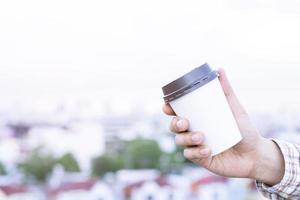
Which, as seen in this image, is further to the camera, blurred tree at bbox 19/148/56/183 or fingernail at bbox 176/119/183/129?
blurred tree at bbox 19/148/56/183

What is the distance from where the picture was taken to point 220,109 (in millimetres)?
527

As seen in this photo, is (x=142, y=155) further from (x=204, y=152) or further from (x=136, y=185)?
(x=204, y=152)

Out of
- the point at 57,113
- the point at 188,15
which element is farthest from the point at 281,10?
the point at 57,113

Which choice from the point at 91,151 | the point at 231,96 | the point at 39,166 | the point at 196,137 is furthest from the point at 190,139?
the point at 39,166

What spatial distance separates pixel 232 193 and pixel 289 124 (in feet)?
1.45

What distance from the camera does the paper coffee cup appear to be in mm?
506

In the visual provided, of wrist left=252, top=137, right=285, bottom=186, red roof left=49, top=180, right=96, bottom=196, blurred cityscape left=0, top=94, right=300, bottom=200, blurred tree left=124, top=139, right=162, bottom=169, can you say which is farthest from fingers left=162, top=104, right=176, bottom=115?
red roof left=49, top=180, right=96, bottom=196

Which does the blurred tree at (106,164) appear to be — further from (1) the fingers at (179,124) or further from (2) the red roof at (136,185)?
(1) the fingers at (179,124)

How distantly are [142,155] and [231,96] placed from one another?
1451 mm

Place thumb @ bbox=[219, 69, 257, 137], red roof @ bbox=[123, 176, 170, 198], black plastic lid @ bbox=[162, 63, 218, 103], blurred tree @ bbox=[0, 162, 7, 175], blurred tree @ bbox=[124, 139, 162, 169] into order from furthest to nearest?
red roof @ bbox=[123, 176, 170, 198] < blurred tree @ bbox=[124, 139, 162, 169] < blurred tree @ bbox=[0, 162, 7, 175] < thumb @ bbox=[219, 69, 257, 137] < black plastic lid @ bbox=[162, 63, 218, 103]

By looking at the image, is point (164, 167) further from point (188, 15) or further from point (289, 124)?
point (188, 15)

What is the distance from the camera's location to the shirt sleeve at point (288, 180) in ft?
2.25

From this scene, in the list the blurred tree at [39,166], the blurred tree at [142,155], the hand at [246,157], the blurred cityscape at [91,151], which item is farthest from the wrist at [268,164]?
the blurred tree at [39,166]

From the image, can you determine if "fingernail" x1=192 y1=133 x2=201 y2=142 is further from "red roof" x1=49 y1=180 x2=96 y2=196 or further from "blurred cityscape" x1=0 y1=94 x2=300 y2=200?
"red roof" x1=49 y1=180 x2=96 y2=196
